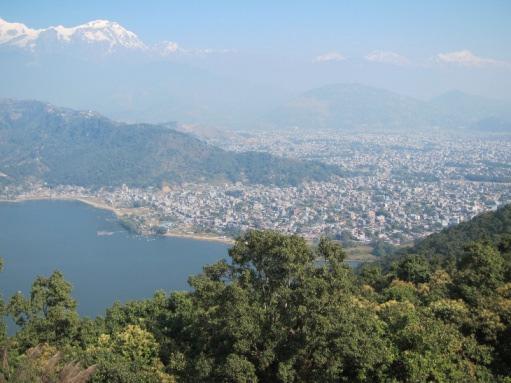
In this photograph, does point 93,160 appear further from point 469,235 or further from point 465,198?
point 469,235

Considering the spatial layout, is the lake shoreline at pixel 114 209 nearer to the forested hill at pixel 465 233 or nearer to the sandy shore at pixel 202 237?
the sandy shore at pixel 202 237

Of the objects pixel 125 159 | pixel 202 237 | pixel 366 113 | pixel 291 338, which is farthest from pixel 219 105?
pixel 291 338

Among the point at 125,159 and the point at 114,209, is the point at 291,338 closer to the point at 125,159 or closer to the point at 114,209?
the point at 114,209

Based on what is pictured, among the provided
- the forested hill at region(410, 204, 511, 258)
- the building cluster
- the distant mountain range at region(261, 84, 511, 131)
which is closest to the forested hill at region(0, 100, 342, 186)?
the building cluster

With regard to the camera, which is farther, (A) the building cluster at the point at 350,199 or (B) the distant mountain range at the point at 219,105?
(B) the distant mountain range at the point at 219,105

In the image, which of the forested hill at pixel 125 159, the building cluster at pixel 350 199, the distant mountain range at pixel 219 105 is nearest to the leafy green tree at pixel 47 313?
the building cluster at pixel 350 199
